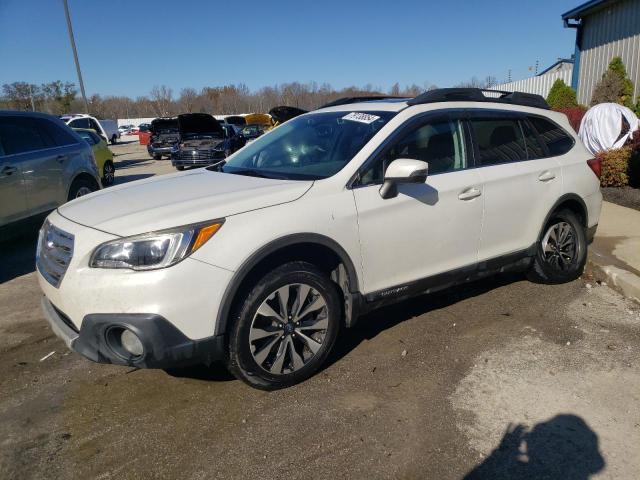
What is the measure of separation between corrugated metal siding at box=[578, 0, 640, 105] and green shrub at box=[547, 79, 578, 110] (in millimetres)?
813

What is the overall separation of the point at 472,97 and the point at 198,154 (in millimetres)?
12379

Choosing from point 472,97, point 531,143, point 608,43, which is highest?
point 608,43

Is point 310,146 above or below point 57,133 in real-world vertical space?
below

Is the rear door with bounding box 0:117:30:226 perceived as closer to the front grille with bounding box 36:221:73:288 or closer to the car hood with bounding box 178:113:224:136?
the front grille with bounding box 36:221:73:288

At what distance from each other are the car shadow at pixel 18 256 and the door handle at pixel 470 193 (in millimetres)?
4814

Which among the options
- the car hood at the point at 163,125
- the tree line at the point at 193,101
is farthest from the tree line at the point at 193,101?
the car hood at the point at 163,125

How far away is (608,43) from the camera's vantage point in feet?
49.1

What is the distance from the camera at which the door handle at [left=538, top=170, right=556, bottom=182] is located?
4.36 m

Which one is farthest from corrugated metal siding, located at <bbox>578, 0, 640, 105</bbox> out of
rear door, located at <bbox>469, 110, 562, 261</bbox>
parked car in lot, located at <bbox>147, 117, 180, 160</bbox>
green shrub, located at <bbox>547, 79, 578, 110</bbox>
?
parked car in lot, located at <bbox>147, 117, 180, 160</bbox>

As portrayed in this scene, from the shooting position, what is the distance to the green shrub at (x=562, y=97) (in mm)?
15663

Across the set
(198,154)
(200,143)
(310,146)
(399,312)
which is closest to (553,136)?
(399,312)

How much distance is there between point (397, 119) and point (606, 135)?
8413 mm

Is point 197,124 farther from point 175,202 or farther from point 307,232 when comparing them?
point 307,232

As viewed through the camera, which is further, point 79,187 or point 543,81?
point 543,81
